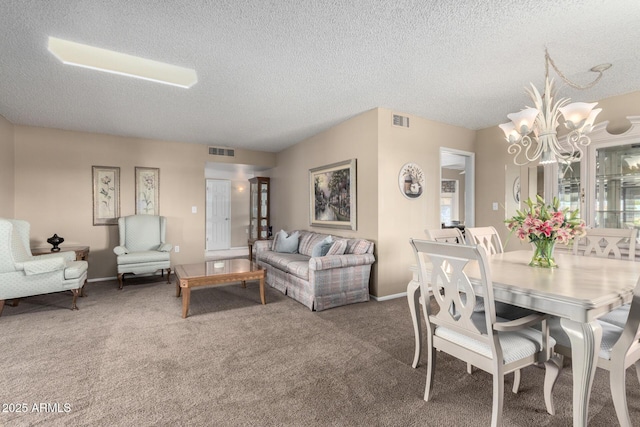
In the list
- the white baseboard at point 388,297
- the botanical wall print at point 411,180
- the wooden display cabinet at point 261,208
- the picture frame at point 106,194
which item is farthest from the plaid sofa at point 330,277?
the picture frame at point 106,194

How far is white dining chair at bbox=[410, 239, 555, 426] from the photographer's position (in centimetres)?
148

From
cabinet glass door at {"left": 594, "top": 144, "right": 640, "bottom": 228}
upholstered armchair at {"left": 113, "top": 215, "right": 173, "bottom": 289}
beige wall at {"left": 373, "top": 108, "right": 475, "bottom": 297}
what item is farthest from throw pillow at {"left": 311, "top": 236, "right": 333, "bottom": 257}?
cabinet glass door at {"left": 594, "top": 144, "right": 640, "bottom": 228}

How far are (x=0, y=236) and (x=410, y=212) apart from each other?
469 cm

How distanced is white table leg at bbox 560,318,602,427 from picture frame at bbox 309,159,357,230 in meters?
2.99

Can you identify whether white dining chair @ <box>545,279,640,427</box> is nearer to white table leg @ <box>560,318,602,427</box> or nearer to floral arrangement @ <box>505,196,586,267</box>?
white table leg @ <box>560,318,602,427</box>

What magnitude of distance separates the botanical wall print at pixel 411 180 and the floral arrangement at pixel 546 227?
200 cm

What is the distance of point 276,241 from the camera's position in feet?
17.2

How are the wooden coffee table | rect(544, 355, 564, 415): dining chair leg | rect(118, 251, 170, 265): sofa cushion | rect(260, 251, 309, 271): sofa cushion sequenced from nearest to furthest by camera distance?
1. rect(544, 355, 564, 415): dining chair leg
2. the wooden coffee table
3. rect(260, 251, 309, 271): sofa cushion
4. rect(118, 251, 170, 265): sofa cushion

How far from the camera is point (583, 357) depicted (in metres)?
1.38

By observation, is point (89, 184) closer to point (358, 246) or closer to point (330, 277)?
point (330, 277)

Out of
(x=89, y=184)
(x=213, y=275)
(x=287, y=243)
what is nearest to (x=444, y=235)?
(x=213, y=275)

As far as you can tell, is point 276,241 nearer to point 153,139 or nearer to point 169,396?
point 153,139

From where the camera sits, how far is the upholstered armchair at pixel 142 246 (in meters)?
4.52

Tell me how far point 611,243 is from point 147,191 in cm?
637
